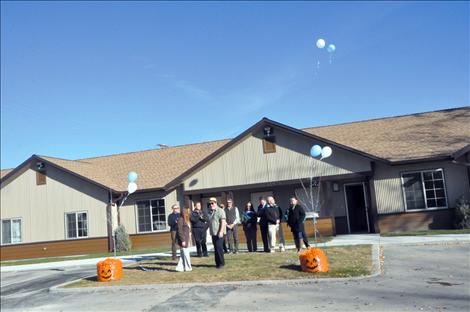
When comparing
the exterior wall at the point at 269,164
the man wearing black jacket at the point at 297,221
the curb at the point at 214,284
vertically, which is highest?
the exterior wall at the point at 269,164

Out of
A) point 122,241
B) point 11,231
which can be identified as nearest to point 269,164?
point 122,241

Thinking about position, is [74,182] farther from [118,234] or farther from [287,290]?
[287,290]

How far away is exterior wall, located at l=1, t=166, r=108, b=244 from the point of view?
80.7 feet

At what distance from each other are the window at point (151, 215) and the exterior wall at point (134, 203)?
20 centimetres

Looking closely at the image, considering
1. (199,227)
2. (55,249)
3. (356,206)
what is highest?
(356,206)

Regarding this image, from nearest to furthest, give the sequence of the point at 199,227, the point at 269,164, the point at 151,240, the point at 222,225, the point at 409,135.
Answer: the point at 222,225 < the point at 199,227 < the point at 269,164 < the point at 409,135 < the point at 151,240

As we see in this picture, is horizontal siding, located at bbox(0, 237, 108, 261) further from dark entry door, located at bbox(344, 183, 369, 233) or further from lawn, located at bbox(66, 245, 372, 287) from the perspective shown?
dark entry door, located at bbox(344, 183, 369, 233)

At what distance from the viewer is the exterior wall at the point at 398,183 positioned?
64.8 feet

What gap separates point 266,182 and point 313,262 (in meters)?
11.3

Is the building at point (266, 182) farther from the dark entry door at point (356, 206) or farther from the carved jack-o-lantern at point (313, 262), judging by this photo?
the carved jack-o-lantern at point (313, 262)

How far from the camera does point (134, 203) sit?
24.7 metres

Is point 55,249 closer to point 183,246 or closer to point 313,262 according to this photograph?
point 183,246

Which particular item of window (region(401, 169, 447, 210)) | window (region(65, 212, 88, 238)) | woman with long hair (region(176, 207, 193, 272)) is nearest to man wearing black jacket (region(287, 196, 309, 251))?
woman with long hair (region(176, 207, 193, 272))

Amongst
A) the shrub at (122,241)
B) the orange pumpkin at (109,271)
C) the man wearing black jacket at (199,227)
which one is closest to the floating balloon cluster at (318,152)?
the man wearing black jacket at (199,227)
